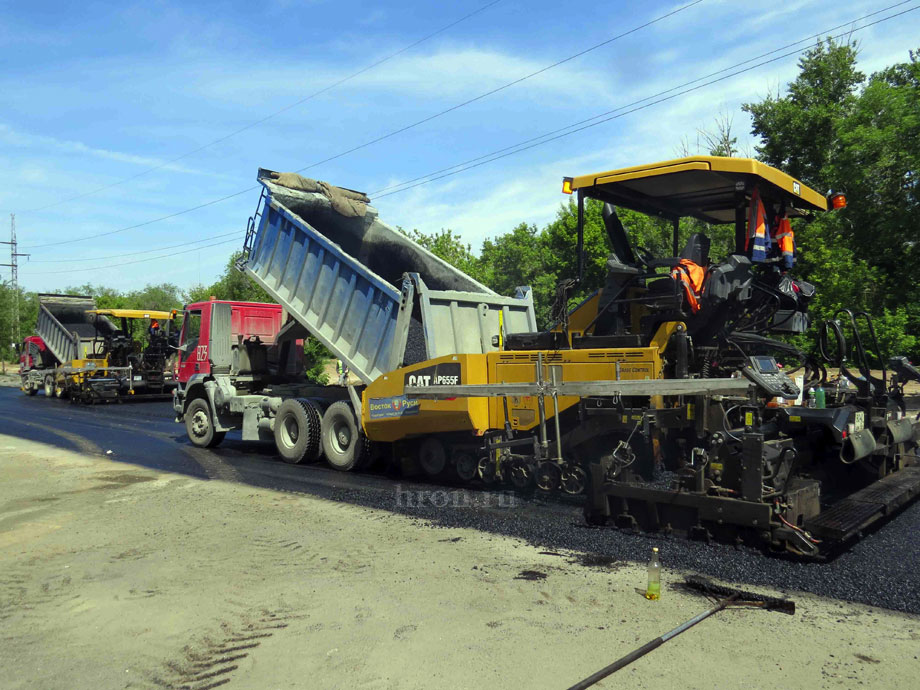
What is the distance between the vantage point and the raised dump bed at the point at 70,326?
77.3ft

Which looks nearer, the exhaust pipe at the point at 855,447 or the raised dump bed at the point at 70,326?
the exhaust pipe at the point at 855,447

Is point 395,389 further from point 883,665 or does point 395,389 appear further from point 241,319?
point 883,665

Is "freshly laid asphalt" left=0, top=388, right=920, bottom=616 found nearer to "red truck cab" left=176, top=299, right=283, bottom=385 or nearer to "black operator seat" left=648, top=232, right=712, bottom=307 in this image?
"red truck cab" left=176, top=299, right=283, bottom=385

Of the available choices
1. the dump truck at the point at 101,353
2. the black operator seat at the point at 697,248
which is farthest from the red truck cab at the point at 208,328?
the dump truck at the point at 101,353

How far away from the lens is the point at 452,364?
7.66m

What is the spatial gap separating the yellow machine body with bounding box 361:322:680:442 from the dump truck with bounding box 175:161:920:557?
0.8 inches

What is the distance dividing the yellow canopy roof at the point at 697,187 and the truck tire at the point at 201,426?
7762 mm

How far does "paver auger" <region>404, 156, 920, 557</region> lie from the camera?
5.66m

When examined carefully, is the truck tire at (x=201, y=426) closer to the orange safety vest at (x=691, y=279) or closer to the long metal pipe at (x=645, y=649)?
the orange safety vest at (x=691, y=279)

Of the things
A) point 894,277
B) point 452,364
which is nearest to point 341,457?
point 452,364

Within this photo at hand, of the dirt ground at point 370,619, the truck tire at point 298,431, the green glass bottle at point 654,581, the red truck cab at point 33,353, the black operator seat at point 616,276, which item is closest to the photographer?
the dirt ground at point 370,619

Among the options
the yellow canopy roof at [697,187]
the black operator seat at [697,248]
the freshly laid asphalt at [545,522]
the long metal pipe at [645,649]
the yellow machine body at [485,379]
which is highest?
the yellow canopy roof at [697,187]

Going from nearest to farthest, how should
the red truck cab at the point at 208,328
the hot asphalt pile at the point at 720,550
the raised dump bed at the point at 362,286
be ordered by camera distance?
the hot asphalt pile at the point at 720,550 < the raised dump bed at the point at 362,286 < the red truck cab at the point at 208,328

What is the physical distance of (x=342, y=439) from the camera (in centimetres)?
977
